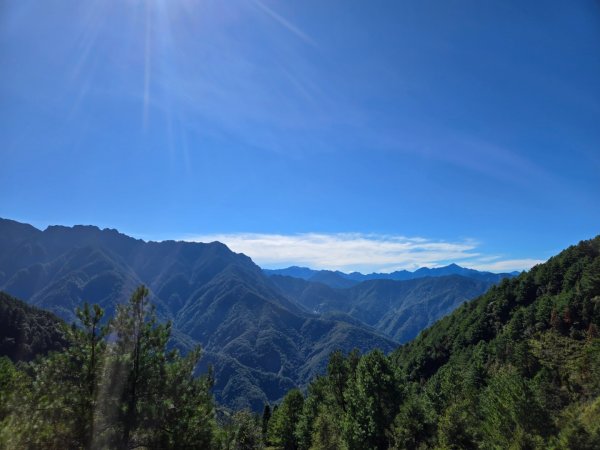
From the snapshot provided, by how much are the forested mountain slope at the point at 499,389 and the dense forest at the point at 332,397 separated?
0.54 ft

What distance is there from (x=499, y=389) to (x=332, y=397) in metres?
25.5

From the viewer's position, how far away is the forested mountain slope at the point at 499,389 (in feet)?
105

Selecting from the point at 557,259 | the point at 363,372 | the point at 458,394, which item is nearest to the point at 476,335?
the point at 557,259

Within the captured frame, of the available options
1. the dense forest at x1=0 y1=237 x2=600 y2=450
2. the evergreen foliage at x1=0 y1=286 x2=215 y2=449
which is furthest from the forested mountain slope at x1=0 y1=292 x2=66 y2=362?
the evergreen foliage at x1=0 y1=286 x2=215 y2=449

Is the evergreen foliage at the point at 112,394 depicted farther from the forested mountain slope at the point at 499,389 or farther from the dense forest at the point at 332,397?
the forested mountain slope at the point at 499,389

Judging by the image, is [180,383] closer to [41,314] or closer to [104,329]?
[104,329]

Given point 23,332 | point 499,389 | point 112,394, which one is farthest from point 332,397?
point 23,332

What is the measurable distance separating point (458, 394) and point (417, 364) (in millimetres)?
98264

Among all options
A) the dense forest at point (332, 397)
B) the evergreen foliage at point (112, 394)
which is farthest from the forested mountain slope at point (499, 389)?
the evergreen foliage at point (112, 394)

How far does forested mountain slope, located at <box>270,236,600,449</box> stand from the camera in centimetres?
3192

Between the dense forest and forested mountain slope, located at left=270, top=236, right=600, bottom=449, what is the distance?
0.17m

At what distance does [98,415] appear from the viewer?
1127 cm

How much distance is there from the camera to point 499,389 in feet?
121

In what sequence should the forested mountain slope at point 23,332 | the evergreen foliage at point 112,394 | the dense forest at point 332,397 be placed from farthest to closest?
the forested mountain slope at point 23,332
the dense forest at point 332,397
the evergreen foliage at point 112,394
